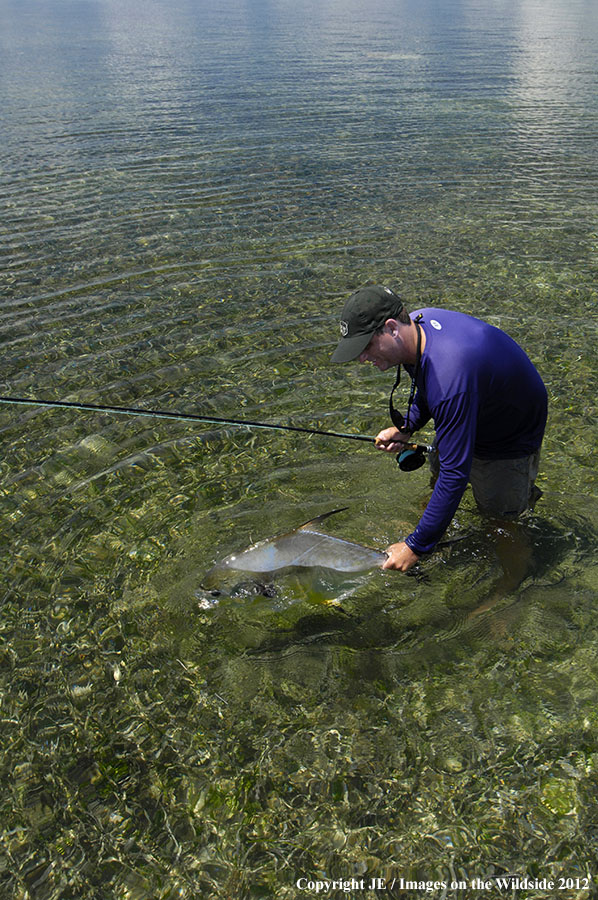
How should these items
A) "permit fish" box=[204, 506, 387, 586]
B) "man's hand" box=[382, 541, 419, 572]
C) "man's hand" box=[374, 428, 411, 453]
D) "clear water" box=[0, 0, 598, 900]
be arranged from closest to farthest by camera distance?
"clear water" box=[0, 0, 598, 900], "man's hand" box=[382, 541, 419, 572], "permit fish" box=[204, 506, 387, 586], "man's hand" box=[374, 428, 411, 453]

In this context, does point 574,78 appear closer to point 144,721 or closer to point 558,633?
point 558,633

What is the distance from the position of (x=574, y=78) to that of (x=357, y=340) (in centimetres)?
3030

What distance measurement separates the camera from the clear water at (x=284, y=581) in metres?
4.27

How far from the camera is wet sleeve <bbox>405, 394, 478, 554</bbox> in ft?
14.6

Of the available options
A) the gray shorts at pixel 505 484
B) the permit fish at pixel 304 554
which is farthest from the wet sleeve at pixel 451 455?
the gray shorts at pixel 505 484

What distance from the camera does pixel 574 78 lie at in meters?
28.2

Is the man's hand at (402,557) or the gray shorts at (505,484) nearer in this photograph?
the man's hand at (402,557)

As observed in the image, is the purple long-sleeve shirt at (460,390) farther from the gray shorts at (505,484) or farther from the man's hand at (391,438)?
the man's hand at (391,438)

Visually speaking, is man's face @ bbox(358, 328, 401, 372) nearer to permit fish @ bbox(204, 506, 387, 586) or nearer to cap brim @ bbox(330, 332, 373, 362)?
cap brim @ bbox(330, 332, 373, 362)

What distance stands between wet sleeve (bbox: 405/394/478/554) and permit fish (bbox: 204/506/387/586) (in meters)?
1.00

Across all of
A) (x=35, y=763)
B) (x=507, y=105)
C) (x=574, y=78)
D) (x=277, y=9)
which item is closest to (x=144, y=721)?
(x=35, y=763)

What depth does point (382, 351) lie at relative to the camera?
4.61 m

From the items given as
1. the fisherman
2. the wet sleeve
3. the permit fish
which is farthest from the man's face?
the permit fish

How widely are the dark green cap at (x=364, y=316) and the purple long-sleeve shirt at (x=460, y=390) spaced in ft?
1.11
